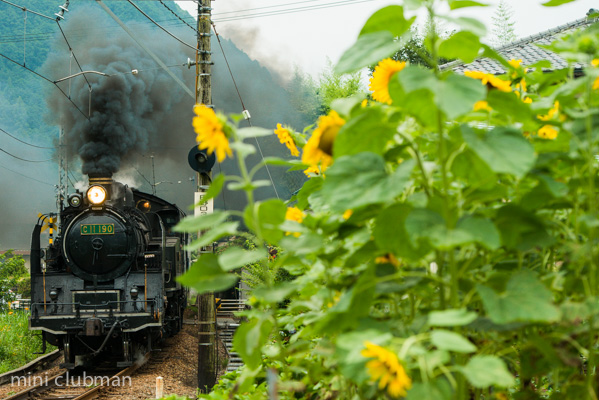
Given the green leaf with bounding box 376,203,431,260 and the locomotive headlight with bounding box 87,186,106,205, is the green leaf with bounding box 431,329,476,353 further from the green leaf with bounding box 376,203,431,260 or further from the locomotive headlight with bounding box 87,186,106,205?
the locomotive headlight with bounding box 87,186,106,205

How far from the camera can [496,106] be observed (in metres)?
1.20

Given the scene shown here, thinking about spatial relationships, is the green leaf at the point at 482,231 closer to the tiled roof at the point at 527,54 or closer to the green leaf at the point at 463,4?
the green leaf at the point at 463,4

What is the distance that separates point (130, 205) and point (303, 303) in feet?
36.1

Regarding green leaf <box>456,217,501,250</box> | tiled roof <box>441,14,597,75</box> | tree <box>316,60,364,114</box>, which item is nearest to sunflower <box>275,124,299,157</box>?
green leaf <box>456,217,501,250</box>

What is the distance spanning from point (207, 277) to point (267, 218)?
0.18 meters

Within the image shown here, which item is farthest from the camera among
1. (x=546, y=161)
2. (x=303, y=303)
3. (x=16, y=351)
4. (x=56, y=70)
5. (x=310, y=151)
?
(x=56, y=70)

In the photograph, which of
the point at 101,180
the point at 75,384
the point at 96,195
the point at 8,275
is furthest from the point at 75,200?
the point at 8,275

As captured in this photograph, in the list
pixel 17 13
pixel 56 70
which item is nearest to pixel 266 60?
pixel 56 70

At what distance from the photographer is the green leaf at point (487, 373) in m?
0.89

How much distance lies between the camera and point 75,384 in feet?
32.4

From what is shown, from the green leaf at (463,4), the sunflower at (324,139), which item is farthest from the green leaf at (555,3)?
the sunflower at (324,139)

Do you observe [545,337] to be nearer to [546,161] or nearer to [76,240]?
[546,161]

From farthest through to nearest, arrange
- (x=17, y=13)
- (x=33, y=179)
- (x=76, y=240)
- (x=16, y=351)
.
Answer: (x=17, y=13) → (x=33, y=179) → (x=16, y=351) → (x=76, y=240)

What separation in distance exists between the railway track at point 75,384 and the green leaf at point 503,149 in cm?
833
